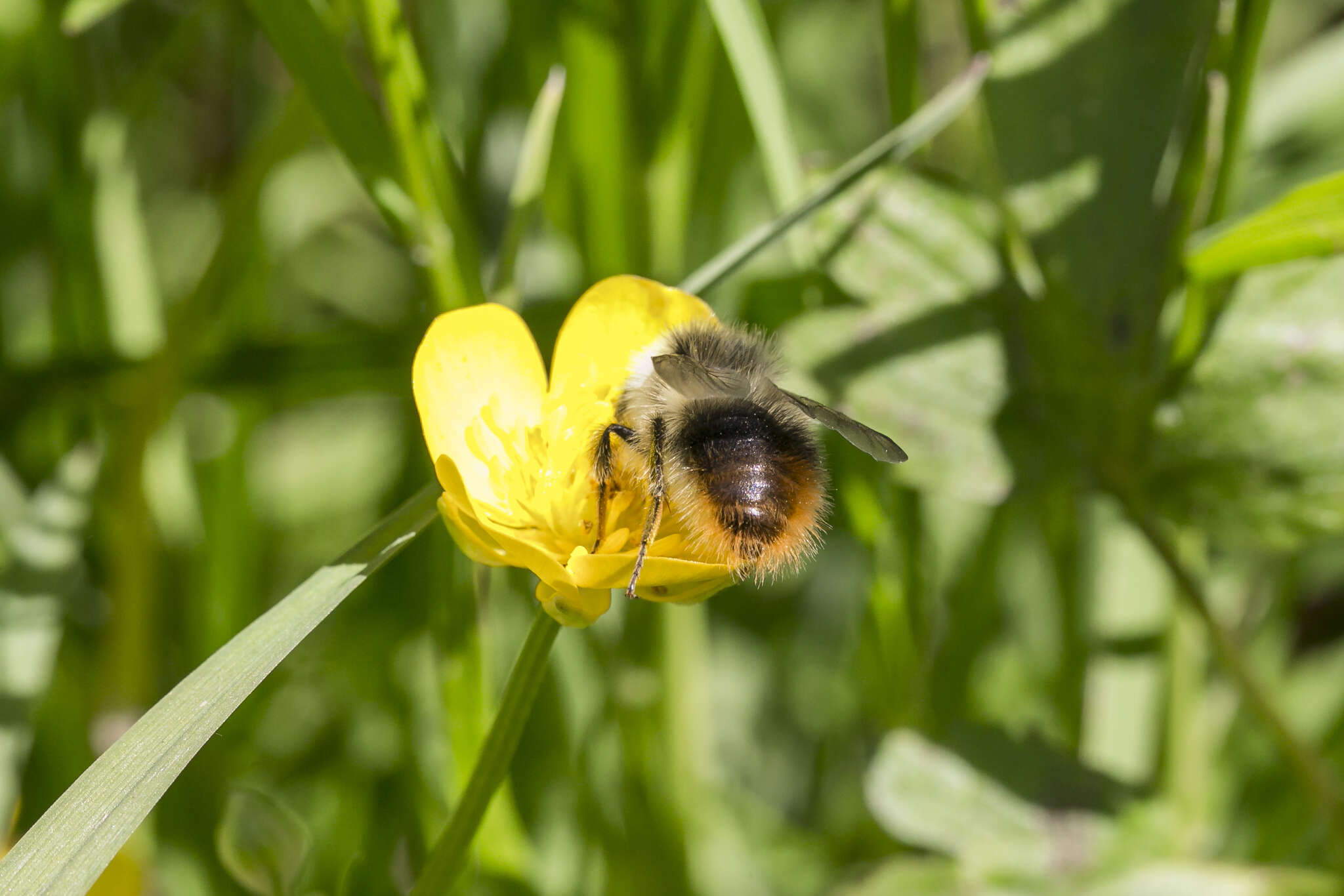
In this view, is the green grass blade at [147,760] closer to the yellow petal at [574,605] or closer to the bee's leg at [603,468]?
the yellow petal at [574,605]

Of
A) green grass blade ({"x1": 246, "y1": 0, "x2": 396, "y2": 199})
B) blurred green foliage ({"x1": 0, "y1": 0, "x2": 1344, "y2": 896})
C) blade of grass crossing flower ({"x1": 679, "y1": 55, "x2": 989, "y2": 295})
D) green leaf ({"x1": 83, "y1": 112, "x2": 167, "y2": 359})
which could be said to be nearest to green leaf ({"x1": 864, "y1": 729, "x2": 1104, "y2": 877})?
blurred green foliage ({"x1": 0, "y1": 0, "x2": 1344, "y2": 896})

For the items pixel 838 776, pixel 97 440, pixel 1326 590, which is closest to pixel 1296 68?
pixel 1326 590

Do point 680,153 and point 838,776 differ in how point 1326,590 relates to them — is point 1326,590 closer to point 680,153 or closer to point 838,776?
point 838,776

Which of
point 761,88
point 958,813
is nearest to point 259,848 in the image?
point 958,813

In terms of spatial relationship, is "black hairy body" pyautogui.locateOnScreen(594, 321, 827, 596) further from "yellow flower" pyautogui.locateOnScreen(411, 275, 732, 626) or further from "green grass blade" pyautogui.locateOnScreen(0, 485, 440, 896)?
"green grass blade" pyautogui.locateOnScreen(0, 485, 440, 896)

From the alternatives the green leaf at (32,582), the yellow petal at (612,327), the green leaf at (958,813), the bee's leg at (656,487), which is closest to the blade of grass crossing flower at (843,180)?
the yellow petal at (612,327)

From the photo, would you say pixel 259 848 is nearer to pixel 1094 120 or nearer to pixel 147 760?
pixel 147 760

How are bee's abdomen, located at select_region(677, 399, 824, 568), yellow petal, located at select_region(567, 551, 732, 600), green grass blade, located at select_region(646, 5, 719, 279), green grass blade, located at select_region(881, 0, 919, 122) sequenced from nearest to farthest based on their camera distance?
yellow petal, located at select_region(567, 551, 732, 600)
bee's abdomen, located at select_region(677, 399, 824, 568)
green grass blade, located at select_region(881, 0, 919, 122)
green grass blade, located at select_region(646, 5, 719, 279)
